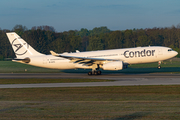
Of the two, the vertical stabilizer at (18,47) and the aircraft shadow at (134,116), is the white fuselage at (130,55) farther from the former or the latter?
the aircraft shadow at (134,116)

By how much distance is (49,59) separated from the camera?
38688 mm

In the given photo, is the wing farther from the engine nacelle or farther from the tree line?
the tree line

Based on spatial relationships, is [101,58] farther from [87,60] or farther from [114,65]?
[114,65]

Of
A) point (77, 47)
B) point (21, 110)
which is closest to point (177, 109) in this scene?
point (21, 110)

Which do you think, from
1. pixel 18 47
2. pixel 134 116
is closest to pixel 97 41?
pixel 18 47

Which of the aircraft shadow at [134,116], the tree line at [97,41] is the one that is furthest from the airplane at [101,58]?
the tree line at [97,41]

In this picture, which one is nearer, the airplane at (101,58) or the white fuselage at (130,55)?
the airplane at (101,58)

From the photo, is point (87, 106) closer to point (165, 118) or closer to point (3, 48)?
point (165, 118)

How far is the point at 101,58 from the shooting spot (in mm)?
37250

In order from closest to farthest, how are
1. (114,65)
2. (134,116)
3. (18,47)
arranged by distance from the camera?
(134,116)
(114,65)
(18,47)

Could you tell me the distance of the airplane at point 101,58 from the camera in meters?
35.2

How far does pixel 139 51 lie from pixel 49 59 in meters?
14.9

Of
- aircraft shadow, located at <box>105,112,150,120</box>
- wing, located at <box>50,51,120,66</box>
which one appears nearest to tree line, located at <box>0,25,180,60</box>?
wing, located at <box>50,51,120,66</box>

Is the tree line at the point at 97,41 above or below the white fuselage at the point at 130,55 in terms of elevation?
above
